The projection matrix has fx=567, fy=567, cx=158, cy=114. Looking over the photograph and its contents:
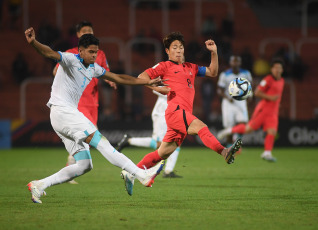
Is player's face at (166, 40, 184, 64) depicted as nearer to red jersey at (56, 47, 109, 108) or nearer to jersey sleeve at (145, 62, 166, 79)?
jersey sleeve at (145, 62, 166, 79)

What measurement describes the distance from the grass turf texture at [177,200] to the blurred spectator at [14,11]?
1295cm

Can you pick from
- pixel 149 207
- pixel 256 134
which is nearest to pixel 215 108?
pixel 256 134

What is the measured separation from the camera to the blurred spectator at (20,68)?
2102cm

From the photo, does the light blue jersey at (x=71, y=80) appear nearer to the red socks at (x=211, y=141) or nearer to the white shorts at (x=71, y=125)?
the white shorts at (x=71, y=125)

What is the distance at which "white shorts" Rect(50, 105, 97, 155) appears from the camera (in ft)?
23.3

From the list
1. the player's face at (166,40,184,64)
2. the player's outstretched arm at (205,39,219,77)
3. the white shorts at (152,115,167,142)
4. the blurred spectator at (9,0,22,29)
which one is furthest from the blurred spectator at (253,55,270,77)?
the player's face at (166,40,184,64)

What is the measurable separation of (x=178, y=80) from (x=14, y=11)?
17916mm

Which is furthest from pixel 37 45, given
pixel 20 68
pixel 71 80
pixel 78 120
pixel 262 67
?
pixel 262 67

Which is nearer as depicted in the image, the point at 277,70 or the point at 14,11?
the point at 277,70

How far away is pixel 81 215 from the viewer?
6.54 meters

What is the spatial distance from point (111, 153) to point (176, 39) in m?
2.18

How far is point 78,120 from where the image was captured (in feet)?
23.4

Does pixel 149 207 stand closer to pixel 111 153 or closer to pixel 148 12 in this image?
pixel 111 153

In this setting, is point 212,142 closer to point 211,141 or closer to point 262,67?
point 211,141
